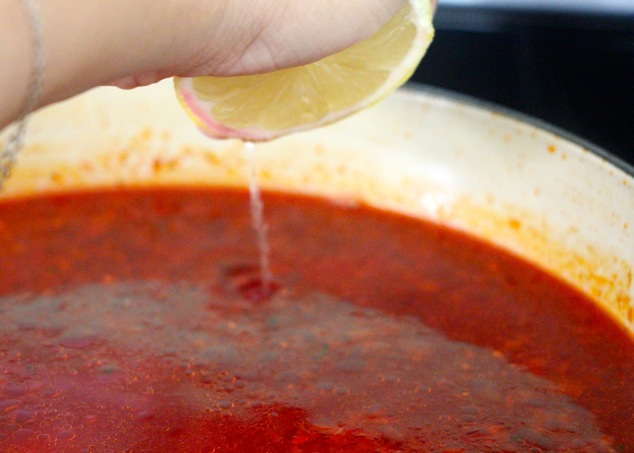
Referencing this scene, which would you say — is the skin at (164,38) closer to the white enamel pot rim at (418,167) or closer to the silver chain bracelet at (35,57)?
the silver chain bracelet at (35,57)

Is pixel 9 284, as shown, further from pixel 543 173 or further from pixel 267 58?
pixel 543 173

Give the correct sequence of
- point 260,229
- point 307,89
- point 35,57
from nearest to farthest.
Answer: point 35,57 → point 307,89 → point 260,229

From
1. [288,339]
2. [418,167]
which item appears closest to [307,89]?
[288,339]

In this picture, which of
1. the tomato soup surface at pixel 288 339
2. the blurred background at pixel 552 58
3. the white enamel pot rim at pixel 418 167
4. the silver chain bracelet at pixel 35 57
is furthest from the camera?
the blurred background at pixel 552 58

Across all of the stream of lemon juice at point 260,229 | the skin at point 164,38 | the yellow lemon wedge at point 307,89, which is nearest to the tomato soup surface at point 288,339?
the stream of lemon juice at point 260,229

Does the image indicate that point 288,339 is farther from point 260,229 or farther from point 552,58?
point 552,58

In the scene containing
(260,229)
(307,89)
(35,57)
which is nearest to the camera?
(35,57)
